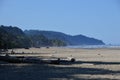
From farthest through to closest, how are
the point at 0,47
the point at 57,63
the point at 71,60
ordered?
1. the point at 0,47
2. the point at 71,60
3. the point at 57,63

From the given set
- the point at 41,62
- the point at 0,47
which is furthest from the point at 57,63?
the point at 0,47

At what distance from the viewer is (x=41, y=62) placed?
34.6m

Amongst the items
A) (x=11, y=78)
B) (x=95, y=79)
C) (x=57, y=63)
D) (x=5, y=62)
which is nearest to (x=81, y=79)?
(x=95, y=79)

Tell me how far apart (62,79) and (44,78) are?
4.62ft

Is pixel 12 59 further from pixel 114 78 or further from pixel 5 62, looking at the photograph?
pixel 114 78

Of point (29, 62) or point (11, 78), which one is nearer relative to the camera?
point (11, 78)

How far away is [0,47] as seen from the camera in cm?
9312

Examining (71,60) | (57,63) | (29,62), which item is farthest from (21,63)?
(71,60)

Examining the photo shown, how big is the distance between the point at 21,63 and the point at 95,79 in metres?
15.7

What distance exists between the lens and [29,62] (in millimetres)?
34812

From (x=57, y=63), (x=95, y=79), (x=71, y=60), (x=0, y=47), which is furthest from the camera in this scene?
(x=0, y=47)

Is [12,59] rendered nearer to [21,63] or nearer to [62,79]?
[21,63]

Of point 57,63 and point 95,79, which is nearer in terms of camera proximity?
point 95,79

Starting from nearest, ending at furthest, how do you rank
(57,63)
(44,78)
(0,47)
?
1. (44,78)
2. (57,63)
3. (0,47)
